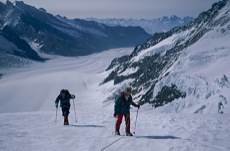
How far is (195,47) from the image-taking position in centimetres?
11700

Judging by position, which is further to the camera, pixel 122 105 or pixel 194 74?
pixel 194 74

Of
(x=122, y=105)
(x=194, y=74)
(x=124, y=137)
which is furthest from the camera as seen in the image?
(x=194, y=74)

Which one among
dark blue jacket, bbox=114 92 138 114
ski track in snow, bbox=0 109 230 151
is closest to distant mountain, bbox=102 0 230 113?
ski track in snow, bbox=0 109 230 151

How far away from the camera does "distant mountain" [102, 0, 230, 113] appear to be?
81.1 metres

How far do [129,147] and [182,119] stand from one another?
8696mm

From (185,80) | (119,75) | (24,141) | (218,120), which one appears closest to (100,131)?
(24,141)

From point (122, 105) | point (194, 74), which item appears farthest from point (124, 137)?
point (194, 74)

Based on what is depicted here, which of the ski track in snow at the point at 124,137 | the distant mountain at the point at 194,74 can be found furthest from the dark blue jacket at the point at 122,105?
the distant mountain at the point at 194,74

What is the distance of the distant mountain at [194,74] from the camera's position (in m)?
81.1

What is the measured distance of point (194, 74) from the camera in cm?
9481

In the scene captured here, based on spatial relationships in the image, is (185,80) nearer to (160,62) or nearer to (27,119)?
(160,62)

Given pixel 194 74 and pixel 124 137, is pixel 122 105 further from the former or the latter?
pixel 194 74

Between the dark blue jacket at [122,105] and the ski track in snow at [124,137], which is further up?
the dark blue jacket at [122,105]

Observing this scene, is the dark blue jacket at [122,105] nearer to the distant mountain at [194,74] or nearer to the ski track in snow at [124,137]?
the ski track in snow at [124,137]
